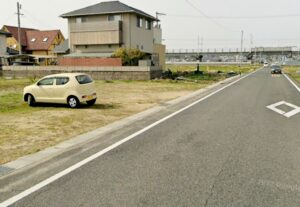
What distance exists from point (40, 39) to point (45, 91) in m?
54.0

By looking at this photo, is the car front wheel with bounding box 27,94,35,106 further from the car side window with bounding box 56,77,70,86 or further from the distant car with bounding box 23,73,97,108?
the car side window with bounding box 56,77,70,86

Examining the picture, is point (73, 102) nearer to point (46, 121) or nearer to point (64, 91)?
point (64, 91)

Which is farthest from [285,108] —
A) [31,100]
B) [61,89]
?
[31,100]

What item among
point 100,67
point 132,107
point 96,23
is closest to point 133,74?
point 100,67

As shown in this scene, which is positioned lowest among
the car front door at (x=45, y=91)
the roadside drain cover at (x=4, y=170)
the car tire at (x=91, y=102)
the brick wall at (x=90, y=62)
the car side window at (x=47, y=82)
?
the roadside drain cover at (x=4, y=170)

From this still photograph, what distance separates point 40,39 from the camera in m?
63.7

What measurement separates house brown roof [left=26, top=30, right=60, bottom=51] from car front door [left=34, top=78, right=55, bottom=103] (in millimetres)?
49535

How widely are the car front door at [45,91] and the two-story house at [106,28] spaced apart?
23912 mm

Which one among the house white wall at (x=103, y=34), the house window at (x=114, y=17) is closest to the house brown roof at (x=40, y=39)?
the house white wall at (x=103, y=34)

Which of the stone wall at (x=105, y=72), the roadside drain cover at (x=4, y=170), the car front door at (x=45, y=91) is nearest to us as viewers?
the roadside drain cover at (x=4, y=170)

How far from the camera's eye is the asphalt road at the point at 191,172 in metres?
4.49

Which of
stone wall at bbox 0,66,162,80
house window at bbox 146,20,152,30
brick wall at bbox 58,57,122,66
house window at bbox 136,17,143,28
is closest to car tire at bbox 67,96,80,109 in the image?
stone wall at bbox 0,66,162,80

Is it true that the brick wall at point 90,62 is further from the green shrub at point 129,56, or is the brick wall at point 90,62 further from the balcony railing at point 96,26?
the balcony railing at point 96,26

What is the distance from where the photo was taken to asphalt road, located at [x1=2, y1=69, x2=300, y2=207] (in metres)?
4.49
